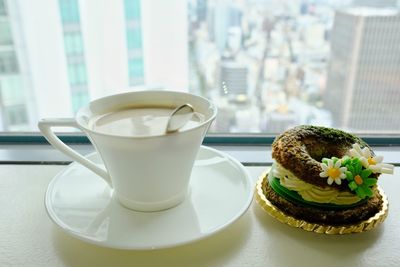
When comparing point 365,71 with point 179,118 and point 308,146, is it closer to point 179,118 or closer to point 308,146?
point 308,146

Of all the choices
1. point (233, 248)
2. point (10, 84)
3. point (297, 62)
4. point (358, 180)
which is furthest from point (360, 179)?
point (10, 84)

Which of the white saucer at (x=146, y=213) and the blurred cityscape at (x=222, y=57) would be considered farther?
the blurred cityscape at (x=222, y=57)

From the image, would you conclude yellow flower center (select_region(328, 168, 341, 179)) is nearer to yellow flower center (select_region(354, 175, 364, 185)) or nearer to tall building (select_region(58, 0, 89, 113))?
yellow flower center (select_region(354, 175, 364, 185))

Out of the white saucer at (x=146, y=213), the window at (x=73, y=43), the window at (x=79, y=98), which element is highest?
the window at (x=73, y=43)

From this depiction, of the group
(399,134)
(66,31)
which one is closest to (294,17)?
(399,134)

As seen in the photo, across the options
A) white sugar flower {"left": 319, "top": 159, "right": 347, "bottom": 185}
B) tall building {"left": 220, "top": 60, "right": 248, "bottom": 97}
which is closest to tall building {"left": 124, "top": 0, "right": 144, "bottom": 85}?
tall building {"left": 220, "top": 60, "right": 248, "bottom": 97}

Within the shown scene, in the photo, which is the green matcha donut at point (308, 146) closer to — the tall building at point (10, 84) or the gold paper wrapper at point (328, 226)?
the gold paper wrapper at point (328, 226)

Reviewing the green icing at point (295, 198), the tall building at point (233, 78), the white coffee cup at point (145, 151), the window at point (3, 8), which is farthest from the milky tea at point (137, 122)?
the window at point (3, 8)
